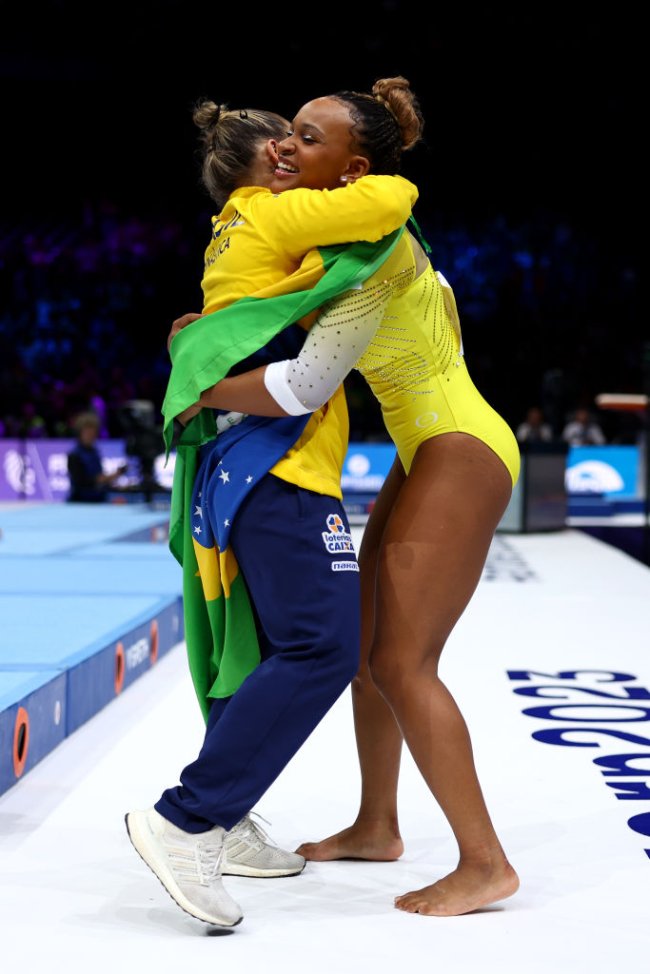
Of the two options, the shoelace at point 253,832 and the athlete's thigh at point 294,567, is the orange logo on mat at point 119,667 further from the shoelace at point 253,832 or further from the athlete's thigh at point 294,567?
the athlete's thigh at point 294,567

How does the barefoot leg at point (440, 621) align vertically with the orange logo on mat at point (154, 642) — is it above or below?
above

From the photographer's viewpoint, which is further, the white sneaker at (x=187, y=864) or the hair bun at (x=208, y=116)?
the hair bun at (x=208, y=116)

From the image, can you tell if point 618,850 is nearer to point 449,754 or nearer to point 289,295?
point 449,754

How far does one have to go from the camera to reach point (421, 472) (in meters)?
1.65

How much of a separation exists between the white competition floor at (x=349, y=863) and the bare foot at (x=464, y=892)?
0.07 ft

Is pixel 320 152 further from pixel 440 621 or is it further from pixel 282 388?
pixel 440 621

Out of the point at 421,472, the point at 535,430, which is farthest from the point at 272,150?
the point at 535,430

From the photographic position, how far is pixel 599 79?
1340cm

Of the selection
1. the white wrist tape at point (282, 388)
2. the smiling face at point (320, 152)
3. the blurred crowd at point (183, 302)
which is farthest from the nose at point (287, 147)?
the blurred crowd at point (183, 302)

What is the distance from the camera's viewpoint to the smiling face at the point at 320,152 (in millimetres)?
1545

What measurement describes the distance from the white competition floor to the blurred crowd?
1255 centimetres

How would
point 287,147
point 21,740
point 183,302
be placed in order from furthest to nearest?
point 183,302
point 21,740
point 287,147

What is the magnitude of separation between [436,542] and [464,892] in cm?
48

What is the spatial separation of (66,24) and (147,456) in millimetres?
5420
